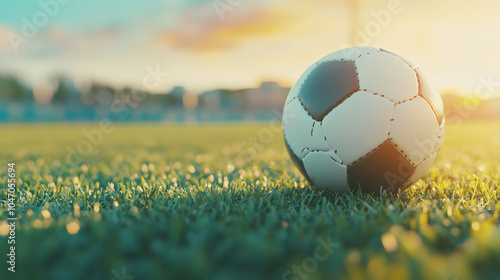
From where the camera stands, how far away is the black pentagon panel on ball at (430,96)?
7.74 ft

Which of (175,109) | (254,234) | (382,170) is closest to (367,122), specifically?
(382,170)

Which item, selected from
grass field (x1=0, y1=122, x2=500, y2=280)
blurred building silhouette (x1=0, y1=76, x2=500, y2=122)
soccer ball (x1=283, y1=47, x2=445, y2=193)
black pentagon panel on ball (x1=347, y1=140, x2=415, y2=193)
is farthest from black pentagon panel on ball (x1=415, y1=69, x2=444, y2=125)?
blurred building silhouette (x1=0, y1=76, x2=500, y2=122)

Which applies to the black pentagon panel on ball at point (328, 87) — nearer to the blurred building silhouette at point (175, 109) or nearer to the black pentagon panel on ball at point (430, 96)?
→ the black pentagon panel on ball at point (430, 96)

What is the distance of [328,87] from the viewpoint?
2346 millimetres

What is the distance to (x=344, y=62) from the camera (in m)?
2.42

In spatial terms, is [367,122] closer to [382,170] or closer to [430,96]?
[382,170]

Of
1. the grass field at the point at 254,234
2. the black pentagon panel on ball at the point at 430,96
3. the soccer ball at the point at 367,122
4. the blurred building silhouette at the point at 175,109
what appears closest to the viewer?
the grass field at the point at 254,234

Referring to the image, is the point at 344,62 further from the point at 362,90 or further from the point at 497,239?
the point at 497,239

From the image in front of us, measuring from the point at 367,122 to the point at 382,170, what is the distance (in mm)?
343

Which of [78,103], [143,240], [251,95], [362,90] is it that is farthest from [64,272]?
[78,103]

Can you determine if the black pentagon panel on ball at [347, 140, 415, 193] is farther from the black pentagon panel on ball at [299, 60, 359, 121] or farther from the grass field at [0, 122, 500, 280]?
the black pentagon panel on ball at [299, 60, 359, 121]

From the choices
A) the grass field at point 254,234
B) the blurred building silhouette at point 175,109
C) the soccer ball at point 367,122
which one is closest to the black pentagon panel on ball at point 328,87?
the soccer ball at point 367,122

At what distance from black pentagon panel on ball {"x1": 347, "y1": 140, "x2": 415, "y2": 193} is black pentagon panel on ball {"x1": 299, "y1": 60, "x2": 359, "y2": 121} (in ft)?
1.32

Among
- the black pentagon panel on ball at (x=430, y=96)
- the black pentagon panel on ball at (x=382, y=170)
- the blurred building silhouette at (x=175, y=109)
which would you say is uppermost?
the black pentagon panel on ball at (x=430, y=96)
